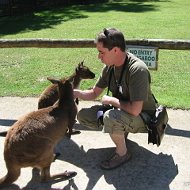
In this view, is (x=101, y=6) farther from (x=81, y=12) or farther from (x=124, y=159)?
(x=124, y=159)

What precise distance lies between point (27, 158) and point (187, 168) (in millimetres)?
1749

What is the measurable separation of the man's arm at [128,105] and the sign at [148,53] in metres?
1.43

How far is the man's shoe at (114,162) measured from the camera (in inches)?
179

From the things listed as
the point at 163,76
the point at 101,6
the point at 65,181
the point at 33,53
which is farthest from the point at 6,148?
the point at 101,6

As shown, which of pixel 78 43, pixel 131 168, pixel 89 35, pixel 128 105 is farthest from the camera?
pixel 89 35

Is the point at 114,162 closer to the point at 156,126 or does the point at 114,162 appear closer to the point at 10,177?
the point at 156,126

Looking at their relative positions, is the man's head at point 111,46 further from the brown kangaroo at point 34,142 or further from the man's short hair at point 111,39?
the brown kangaroo at point 34,142

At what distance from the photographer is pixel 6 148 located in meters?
3.91

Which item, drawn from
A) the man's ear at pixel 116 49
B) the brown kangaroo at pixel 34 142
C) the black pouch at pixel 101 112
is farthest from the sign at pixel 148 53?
the brown kangaroo at pixel 34 142

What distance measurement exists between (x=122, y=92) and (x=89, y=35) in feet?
32.0

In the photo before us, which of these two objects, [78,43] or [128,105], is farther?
[78,43]

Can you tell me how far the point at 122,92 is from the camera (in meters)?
4.58

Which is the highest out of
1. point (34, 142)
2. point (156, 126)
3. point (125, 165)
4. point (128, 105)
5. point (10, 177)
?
point (128, 105)

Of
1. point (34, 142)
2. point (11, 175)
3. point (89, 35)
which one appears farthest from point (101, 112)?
point (89, 35)
